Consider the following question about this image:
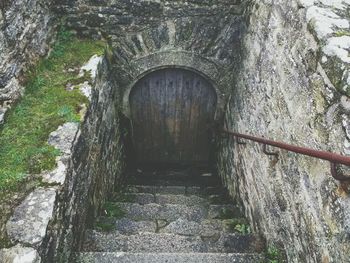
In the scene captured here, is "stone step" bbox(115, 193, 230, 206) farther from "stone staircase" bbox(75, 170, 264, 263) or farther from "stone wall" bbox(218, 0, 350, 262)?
"stone wall" bbox(218, 0, 350, 262)

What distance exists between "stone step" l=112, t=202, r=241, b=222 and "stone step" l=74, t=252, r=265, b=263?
3.79ft

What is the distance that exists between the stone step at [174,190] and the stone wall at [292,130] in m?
1.16

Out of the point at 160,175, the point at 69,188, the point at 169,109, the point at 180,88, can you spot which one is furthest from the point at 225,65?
the point at 69,188

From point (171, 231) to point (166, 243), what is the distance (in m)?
0.45

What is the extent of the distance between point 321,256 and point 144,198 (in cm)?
310

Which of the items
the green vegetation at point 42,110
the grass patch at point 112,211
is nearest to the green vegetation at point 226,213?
the grass patch at point 112,211

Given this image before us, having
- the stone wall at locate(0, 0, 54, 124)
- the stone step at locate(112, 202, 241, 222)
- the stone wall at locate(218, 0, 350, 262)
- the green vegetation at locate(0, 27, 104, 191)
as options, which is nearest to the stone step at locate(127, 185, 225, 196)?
the stone step at locate(112, 202, 241, 222)

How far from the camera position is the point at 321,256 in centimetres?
238

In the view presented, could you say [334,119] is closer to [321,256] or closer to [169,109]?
[321,256]

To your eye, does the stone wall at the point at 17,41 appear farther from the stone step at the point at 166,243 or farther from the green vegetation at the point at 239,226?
the green vegetation at the point at 239,226

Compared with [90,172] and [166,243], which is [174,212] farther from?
[90,172]

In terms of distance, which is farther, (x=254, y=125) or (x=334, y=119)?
(x=254, y=125)

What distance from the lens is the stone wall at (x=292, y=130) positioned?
2211mm

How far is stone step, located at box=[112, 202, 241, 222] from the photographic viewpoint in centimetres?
441
